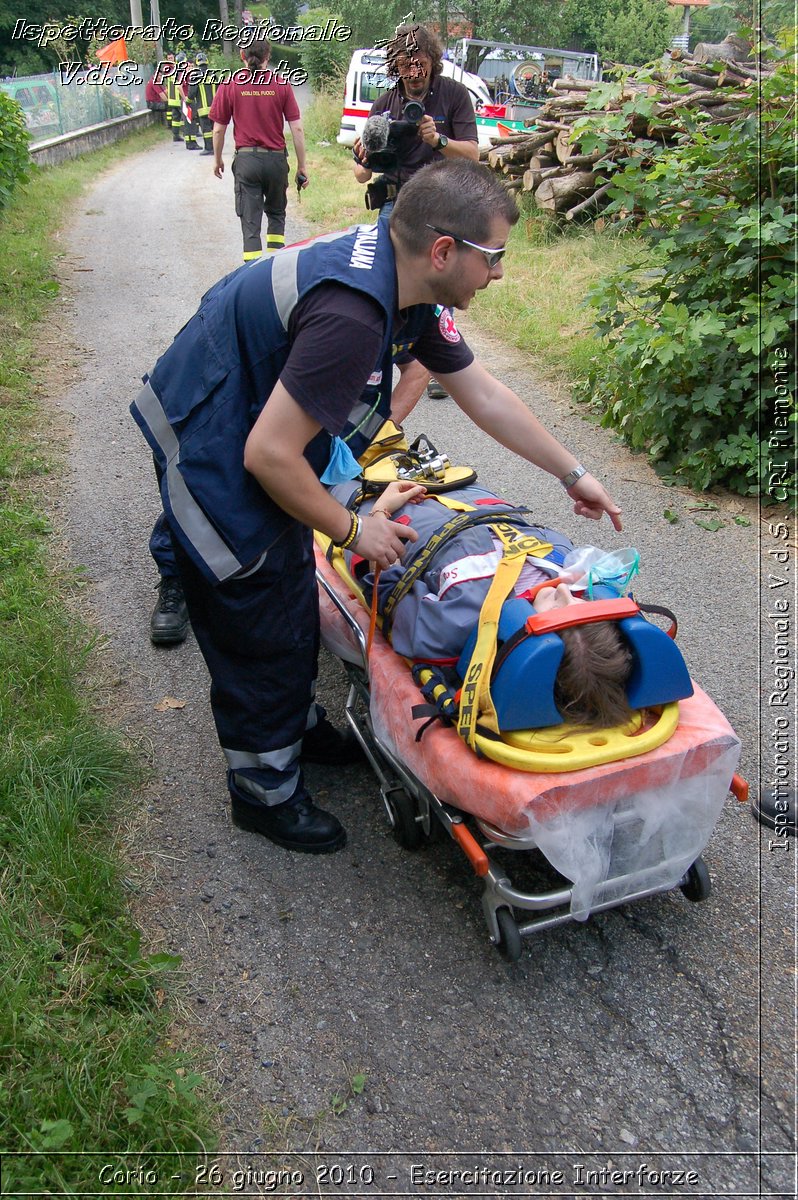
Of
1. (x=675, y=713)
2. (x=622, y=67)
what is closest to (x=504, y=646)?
(x=675, y=713)

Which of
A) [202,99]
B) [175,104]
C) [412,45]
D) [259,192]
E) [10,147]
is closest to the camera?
[412,45]

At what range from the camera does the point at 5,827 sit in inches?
103

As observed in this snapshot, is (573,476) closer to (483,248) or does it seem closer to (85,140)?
(483,248)

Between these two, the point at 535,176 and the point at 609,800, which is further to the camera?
the point at 535,176

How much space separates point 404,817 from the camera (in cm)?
270

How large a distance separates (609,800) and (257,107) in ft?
26.9

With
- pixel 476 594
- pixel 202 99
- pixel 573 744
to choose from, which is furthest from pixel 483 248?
pixel 202 99

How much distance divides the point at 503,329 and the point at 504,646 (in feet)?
20.0

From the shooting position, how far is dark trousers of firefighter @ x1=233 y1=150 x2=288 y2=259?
8.28 meters

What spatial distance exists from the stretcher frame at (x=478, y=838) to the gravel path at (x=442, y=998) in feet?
0.37

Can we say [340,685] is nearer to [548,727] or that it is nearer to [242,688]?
[242,688]

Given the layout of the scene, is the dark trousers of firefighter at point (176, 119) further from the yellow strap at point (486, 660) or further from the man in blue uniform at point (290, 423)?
the yellow strap at point (486, 660)

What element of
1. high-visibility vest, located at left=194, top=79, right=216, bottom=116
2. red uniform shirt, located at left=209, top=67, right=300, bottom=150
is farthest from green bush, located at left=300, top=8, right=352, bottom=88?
red uniform shirt, located at left=209, top=67, right=300, bottom=150

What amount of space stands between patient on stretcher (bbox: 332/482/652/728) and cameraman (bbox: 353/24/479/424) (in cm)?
235
